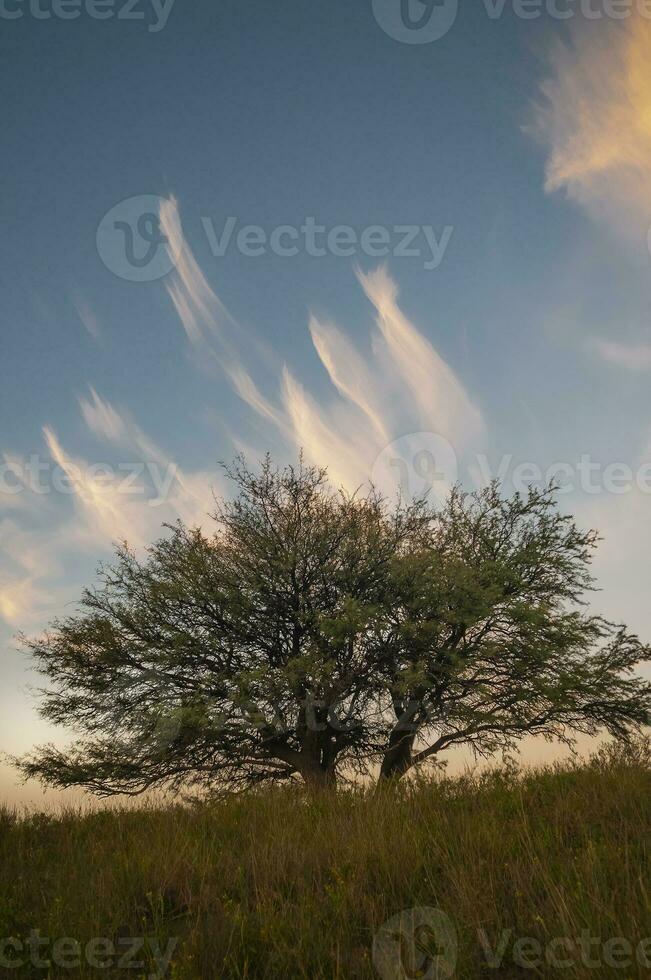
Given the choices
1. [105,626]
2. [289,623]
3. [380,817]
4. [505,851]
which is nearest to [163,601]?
[105,626]

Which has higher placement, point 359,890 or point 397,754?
point 397,754

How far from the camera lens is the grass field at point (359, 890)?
4.48 metres

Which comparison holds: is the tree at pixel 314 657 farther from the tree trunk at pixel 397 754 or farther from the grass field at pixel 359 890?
the grass field at pixel 359 890

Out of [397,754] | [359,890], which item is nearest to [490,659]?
[397,754]

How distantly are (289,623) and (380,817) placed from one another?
12104 millimetres

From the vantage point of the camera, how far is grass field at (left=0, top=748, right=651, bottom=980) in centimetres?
448

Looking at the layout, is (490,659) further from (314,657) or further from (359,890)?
(359,890)

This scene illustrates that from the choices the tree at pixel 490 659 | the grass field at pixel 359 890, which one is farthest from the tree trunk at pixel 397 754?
the grass field at pixel 359 890

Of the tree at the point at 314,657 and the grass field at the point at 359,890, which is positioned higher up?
the tree at the point at 314,657

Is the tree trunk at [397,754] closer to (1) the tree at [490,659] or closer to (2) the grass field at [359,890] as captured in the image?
(1) the tree at [490,659]

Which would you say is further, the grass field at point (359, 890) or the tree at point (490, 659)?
the tree at point (490, 659)

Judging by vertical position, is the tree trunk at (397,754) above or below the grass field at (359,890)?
above

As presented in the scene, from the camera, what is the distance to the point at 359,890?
548 centimetres

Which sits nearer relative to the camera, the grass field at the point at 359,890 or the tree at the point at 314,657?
the grass field at the point at 359,890
